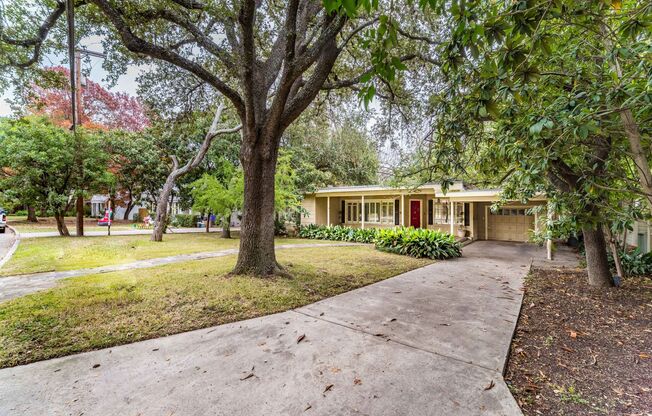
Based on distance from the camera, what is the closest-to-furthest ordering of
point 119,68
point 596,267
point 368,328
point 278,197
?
point 368,328
point 596,267
point 119,68
point 278,197

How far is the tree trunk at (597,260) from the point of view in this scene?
5.56 metres

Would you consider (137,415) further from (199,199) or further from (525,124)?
(199,199)

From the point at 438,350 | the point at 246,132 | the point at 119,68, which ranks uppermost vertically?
the point at 119,68

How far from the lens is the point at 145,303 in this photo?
4.40 meters

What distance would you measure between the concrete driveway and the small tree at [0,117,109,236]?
1229 centimetres

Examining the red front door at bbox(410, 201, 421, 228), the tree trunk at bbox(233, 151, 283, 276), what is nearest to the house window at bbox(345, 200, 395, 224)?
the red front door at bbox(410, 201, 421, 228)

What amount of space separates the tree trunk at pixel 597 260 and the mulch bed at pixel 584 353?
289 mm

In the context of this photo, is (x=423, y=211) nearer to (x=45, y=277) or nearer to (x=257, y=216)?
(x=257, y=216)

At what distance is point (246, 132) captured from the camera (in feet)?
19.4

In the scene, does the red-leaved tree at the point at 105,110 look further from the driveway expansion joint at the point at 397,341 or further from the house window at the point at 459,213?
the house window at the point at 459,213

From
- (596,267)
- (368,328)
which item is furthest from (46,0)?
(596,267)

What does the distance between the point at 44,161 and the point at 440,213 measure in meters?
17.9

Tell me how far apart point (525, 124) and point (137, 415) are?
14.2 ft

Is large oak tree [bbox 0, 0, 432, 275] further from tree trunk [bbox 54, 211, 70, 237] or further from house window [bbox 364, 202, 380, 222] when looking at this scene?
house window [bbox 364, 202, 380, 222]
